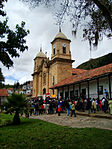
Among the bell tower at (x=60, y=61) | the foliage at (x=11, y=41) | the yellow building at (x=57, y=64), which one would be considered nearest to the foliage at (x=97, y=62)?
the foliage at (x=11, y=41)

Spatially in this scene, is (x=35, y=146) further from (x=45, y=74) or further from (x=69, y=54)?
(x=45, y=74)

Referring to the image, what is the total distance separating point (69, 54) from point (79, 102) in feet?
60.0

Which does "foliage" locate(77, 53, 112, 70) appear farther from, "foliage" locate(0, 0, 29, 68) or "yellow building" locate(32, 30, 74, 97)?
"yellow building" locate(32, 30, 74, 97)

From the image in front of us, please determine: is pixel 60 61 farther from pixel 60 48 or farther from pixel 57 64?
pixel 60 48

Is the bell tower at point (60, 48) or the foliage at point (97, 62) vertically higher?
the bell tower at point (60, 48)

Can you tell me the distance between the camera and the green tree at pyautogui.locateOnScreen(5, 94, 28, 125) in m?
9.24

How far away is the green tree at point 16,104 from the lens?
9242 mm

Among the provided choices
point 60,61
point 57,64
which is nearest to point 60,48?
point 60,61

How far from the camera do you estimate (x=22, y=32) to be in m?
9.80

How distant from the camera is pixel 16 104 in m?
9.41

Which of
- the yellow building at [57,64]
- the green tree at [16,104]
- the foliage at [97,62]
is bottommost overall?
the green tree at [16,104]

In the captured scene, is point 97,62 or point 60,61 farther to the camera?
point 60,61

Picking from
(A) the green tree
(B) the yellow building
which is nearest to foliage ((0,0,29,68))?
(A) the green tree

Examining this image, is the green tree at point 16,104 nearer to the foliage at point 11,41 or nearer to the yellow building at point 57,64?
the foliage at point 11,41
